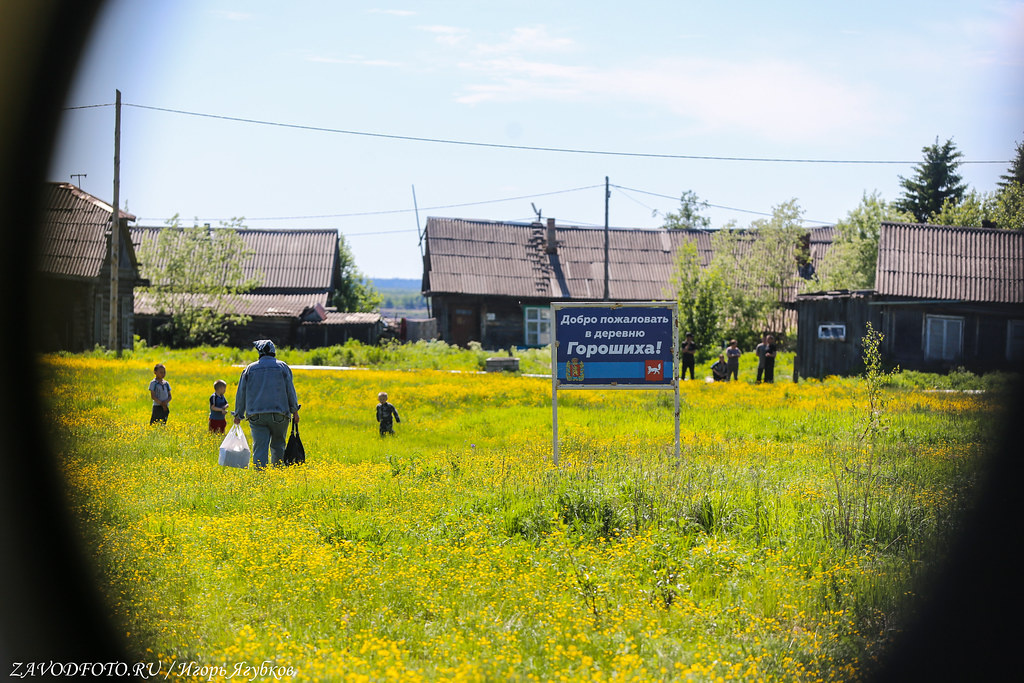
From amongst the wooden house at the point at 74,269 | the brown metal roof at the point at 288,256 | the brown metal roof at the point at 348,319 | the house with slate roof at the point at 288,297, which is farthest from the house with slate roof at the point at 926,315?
the brown metal roof at the point at 288,256

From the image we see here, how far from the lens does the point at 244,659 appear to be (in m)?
5.76

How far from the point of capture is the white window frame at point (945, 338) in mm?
29250

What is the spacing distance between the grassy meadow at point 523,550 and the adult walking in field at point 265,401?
0.66 meters

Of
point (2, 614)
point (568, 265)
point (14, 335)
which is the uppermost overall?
point (568, 265)

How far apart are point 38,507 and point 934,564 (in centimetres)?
846

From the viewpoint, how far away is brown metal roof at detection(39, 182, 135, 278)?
30469 mm

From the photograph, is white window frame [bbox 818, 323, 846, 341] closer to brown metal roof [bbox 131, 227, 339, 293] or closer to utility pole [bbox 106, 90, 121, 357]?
utility pole [bbox 106, 90, 121, 357]

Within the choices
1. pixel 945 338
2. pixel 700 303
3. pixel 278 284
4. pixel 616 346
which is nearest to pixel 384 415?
pixel 616 346

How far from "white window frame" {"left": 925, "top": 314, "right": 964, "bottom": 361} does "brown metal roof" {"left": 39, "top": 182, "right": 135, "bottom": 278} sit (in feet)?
93.4

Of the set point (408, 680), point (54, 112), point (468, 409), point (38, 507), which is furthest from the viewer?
point (468, 409)

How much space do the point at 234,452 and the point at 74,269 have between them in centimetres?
2301

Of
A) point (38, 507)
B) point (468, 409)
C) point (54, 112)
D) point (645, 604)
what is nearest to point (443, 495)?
point (645, 604)

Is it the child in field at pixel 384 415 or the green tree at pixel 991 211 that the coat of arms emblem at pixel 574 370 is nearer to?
the child in field at pixel 384 415

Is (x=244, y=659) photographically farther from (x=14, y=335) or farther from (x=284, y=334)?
(x=284, y=334)
